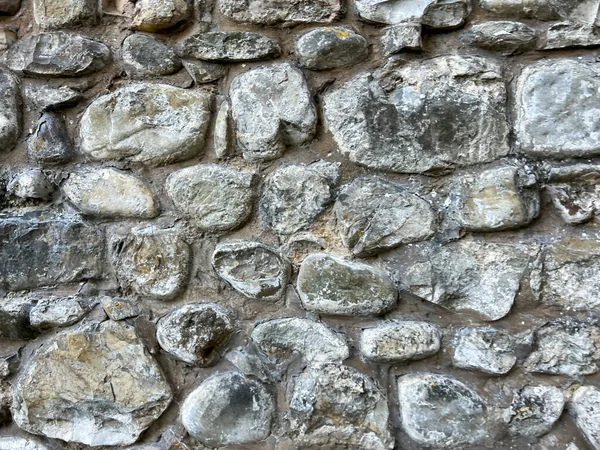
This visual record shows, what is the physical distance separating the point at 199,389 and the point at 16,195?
52cm

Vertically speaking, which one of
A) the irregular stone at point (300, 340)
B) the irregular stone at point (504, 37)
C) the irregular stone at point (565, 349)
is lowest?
the irregular stone at point (300, 340)

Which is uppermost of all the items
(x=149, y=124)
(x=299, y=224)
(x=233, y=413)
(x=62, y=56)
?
(x=62, y=56)

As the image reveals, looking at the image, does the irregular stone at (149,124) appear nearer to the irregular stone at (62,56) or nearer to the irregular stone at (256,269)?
the irregular stone at (62,56)

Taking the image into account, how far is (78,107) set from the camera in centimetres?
93


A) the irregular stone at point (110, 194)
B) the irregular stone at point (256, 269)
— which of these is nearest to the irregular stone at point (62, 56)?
the irregular stone at point (110, 194)

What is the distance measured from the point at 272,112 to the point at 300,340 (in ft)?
1.34

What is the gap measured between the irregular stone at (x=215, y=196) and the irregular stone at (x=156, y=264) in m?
0.06

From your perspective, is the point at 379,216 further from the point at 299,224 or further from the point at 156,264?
the point at 156,264

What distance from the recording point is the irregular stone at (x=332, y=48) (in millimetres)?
836

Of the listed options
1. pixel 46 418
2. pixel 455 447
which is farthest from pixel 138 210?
pixel 455 447

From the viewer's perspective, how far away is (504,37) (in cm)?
78

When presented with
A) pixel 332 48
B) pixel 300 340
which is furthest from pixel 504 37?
pixel 300 340

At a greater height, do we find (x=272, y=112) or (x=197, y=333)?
(x=272, y=112)

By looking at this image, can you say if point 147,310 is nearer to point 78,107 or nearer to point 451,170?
point 78,107
